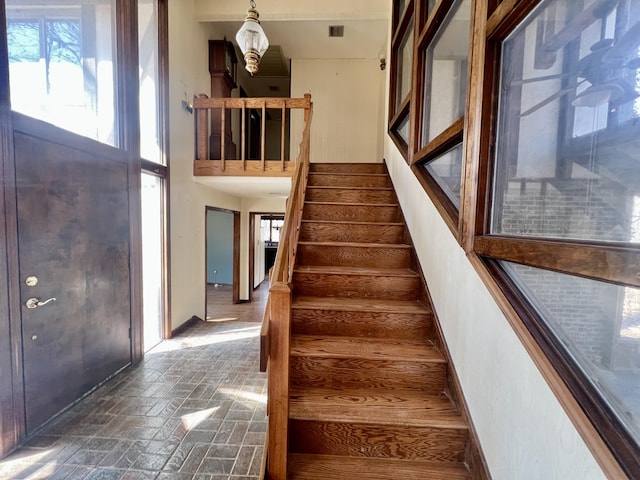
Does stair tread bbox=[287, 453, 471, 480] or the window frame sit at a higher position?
the window frame

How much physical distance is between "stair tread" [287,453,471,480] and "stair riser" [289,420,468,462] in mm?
23

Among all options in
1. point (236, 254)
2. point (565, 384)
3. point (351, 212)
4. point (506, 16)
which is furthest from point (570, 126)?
point (236, 254)

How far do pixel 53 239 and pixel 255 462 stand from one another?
6.67ft

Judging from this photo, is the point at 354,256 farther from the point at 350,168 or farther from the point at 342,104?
the point at 342,104

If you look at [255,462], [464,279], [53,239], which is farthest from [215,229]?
[464,279]

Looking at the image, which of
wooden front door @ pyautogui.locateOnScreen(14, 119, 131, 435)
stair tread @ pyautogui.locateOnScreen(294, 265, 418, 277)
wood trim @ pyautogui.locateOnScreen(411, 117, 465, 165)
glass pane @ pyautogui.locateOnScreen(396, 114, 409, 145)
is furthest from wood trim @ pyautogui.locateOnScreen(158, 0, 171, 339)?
wood trim @ pyautogui.locateOnScreen(411, 117, 465, 165)

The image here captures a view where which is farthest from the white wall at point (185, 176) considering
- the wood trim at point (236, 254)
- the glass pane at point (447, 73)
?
the glass pane at point (447, 73)

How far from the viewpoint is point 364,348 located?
1929mm

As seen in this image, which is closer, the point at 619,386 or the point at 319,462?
the point at 619,386

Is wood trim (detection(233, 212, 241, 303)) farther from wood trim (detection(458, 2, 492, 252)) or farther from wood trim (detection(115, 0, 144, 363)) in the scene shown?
wood trim (detection(458, 2, 492, 252))

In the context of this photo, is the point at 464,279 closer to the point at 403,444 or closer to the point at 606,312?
the point at 606,312

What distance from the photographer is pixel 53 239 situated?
2111 millimetres

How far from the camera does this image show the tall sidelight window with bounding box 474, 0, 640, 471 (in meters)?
0.74

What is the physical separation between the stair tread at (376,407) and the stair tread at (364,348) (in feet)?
0.67
